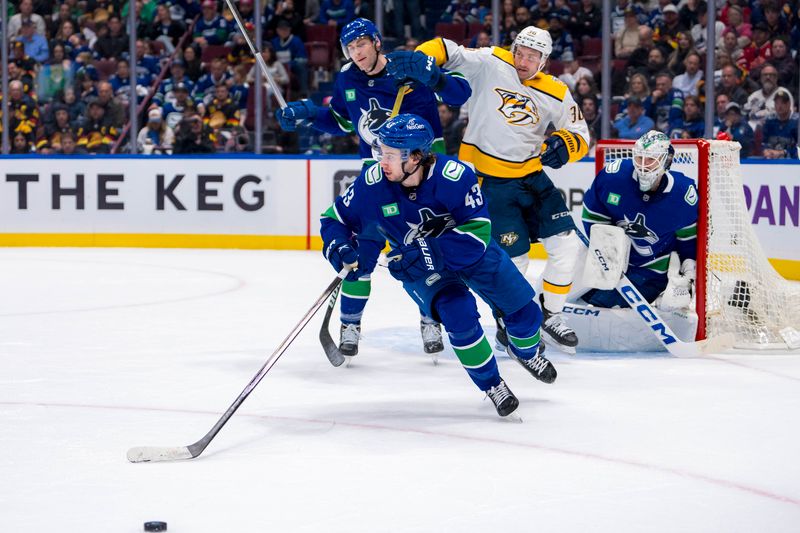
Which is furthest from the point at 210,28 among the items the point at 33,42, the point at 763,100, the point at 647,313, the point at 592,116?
the point at 647,313

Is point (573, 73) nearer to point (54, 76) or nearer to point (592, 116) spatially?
point (592, 116)

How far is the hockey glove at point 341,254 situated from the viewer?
3709 millimetres

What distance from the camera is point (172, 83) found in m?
9.73

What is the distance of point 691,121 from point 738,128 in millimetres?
324

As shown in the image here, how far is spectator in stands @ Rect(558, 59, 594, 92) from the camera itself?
8627 millimetres

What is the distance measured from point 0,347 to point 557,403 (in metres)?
2.25

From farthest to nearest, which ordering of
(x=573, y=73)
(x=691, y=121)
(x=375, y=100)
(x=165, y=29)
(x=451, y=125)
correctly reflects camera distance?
(x=165, y=29) → (x=451, y=125) → (x=573, y=73) → (x=691, y=121) → (x=375, y=100)

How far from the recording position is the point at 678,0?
8.57m

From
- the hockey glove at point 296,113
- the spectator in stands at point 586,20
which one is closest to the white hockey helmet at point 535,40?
the hockey glove at point 296,113

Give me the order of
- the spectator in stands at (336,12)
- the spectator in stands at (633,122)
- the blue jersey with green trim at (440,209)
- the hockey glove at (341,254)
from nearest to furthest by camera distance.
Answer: the blue jersey with green trim at (440,209) → the hockey glove at (341,254) → the spectator in stands at (633,122) → the spectator in stands at (336,12)

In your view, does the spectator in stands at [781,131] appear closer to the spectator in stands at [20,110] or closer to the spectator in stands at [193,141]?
the spectator in stands at [193,141]

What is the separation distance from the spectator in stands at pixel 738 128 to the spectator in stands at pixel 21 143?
507 centimetres

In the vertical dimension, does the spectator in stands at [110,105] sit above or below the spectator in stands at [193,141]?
above

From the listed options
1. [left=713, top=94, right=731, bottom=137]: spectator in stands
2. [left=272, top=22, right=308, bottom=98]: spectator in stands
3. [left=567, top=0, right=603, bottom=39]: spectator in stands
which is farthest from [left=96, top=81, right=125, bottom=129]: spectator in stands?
[left=713, top=94, right=731, bottom=137]: spectator in stands
